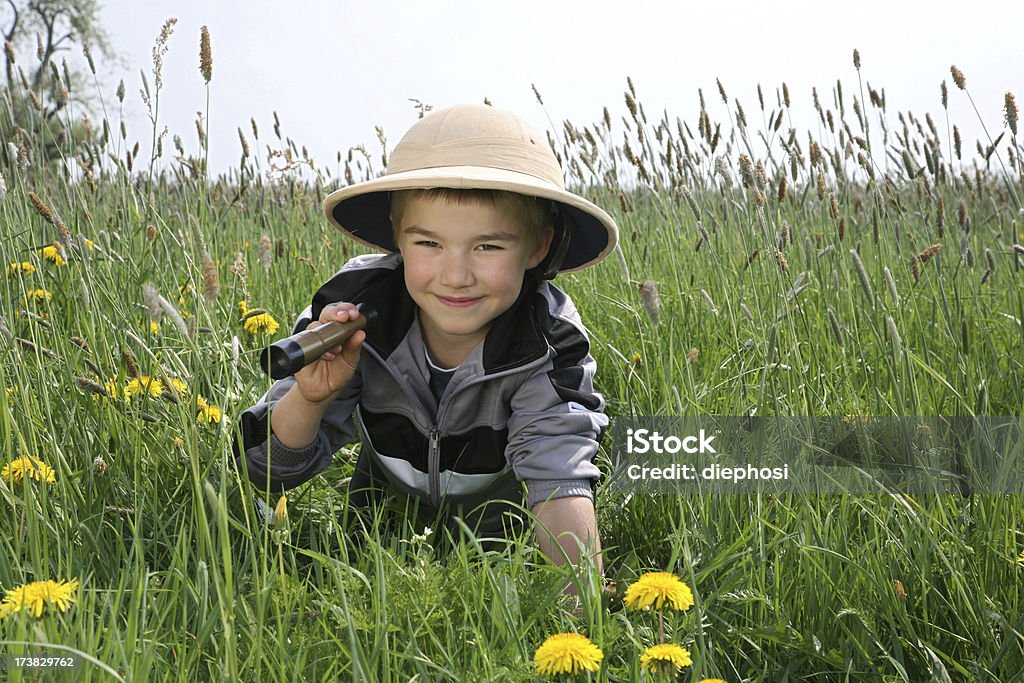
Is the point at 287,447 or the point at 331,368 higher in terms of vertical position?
the point at 331,368

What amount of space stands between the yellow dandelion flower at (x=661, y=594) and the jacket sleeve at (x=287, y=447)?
877mm

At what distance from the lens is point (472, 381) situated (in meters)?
1.81

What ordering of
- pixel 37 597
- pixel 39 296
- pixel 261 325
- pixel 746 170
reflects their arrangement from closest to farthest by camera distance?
pixel 37 597
pixel 746 170
pixel 39 296
pixel 261 325

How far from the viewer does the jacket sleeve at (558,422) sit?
170 cm

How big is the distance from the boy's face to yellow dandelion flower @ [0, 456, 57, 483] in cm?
70

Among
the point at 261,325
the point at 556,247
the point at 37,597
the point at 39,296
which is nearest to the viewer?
the point at 37,597

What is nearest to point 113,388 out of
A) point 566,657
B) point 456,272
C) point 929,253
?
point 456,272

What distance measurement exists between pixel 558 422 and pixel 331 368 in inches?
17.5

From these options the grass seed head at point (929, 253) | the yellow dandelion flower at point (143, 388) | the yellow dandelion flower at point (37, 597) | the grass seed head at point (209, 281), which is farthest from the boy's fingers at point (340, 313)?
Answer: the grass seed head at point (929, 253)

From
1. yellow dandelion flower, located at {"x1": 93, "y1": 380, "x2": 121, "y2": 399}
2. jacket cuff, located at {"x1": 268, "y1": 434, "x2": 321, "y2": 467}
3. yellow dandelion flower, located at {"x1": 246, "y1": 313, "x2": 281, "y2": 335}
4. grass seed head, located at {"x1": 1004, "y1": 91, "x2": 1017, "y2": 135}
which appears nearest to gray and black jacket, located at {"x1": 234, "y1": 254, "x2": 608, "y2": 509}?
jacket cuff, located at {"x1": 268, "y1": 434, "x2": 321, "y2": 467}

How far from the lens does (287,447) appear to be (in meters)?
1.83

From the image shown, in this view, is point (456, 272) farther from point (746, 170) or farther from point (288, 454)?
point (746, 170)

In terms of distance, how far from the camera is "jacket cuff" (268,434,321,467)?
183 cm

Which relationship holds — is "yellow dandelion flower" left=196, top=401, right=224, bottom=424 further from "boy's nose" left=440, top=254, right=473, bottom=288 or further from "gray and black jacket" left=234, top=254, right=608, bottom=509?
"boy's nose" left=440, top=254, right=473, bottom=288
